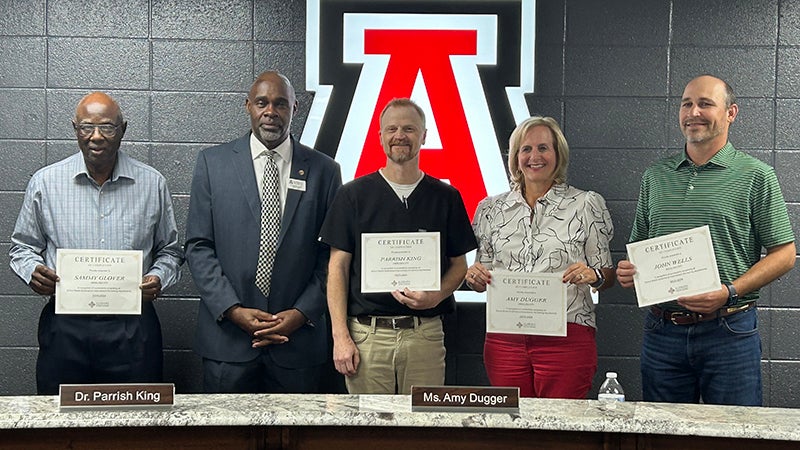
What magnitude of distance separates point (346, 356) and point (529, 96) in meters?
1.60

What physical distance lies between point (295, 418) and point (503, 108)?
225cm

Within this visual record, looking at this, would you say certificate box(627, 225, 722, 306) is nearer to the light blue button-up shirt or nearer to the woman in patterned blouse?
the woman in patterned blouse

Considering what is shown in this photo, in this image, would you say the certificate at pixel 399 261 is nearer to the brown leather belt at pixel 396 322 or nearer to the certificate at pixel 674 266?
the brown leather belt at pixel 396 322

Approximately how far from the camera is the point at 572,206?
3.36m

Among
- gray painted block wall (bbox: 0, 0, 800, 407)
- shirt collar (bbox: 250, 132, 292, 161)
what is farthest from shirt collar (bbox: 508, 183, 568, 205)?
shirt collar (bbox: 250, 132, 292, 161)

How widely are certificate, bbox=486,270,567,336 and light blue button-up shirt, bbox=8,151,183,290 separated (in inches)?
52.1

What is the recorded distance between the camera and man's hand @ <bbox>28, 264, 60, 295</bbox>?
332cm

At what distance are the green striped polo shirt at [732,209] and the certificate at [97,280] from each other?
6.67 ft

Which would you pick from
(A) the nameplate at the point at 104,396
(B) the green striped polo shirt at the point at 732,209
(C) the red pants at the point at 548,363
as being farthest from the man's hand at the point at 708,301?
(A) the nameplate at the point at 104,396

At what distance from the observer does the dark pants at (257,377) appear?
3.46m

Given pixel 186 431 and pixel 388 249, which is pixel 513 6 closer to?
pixel 388 249

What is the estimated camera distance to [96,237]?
3.52m

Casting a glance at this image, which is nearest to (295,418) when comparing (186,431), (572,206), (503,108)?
(186,431)

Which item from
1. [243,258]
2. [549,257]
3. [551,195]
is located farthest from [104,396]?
[551,195]
